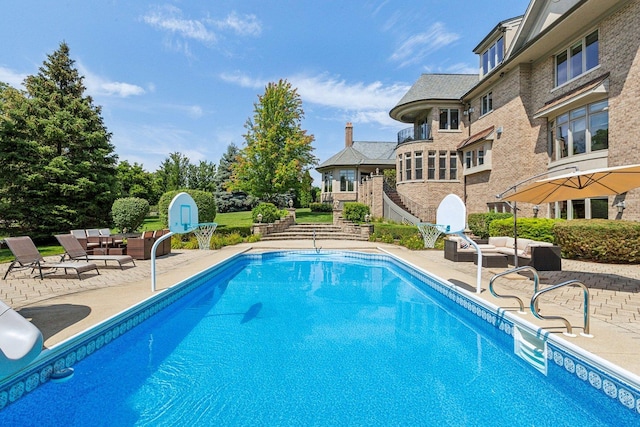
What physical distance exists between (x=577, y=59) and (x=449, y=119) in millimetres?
10072

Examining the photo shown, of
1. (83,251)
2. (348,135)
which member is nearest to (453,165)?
(348,135)

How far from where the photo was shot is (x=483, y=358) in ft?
17.0

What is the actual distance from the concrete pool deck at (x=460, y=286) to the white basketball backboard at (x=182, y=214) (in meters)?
1.51

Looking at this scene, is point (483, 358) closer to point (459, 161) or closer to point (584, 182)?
point (584, 182)

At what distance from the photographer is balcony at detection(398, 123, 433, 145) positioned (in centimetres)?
2561

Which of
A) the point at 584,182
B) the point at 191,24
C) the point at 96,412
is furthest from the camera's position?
the point at 191,24

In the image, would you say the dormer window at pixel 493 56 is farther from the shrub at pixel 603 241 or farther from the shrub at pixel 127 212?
the shrub at pixel 127 212

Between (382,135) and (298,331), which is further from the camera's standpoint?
(382,135)

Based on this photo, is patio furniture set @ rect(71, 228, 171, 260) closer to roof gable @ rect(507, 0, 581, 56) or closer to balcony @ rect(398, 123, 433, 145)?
balcony @ rect(398, 123, 433, 145)

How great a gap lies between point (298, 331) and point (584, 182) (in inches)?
291

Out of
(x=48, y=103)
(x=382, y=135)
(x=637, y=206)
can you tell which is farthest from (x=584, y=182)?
(x=382, y=135)

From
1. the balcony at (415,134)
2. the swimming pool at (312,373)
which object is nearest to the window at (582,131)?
the balcony at (415,134)

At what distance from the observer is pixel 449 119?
977 inches

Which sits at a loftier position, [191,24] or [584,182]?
[191,24]
